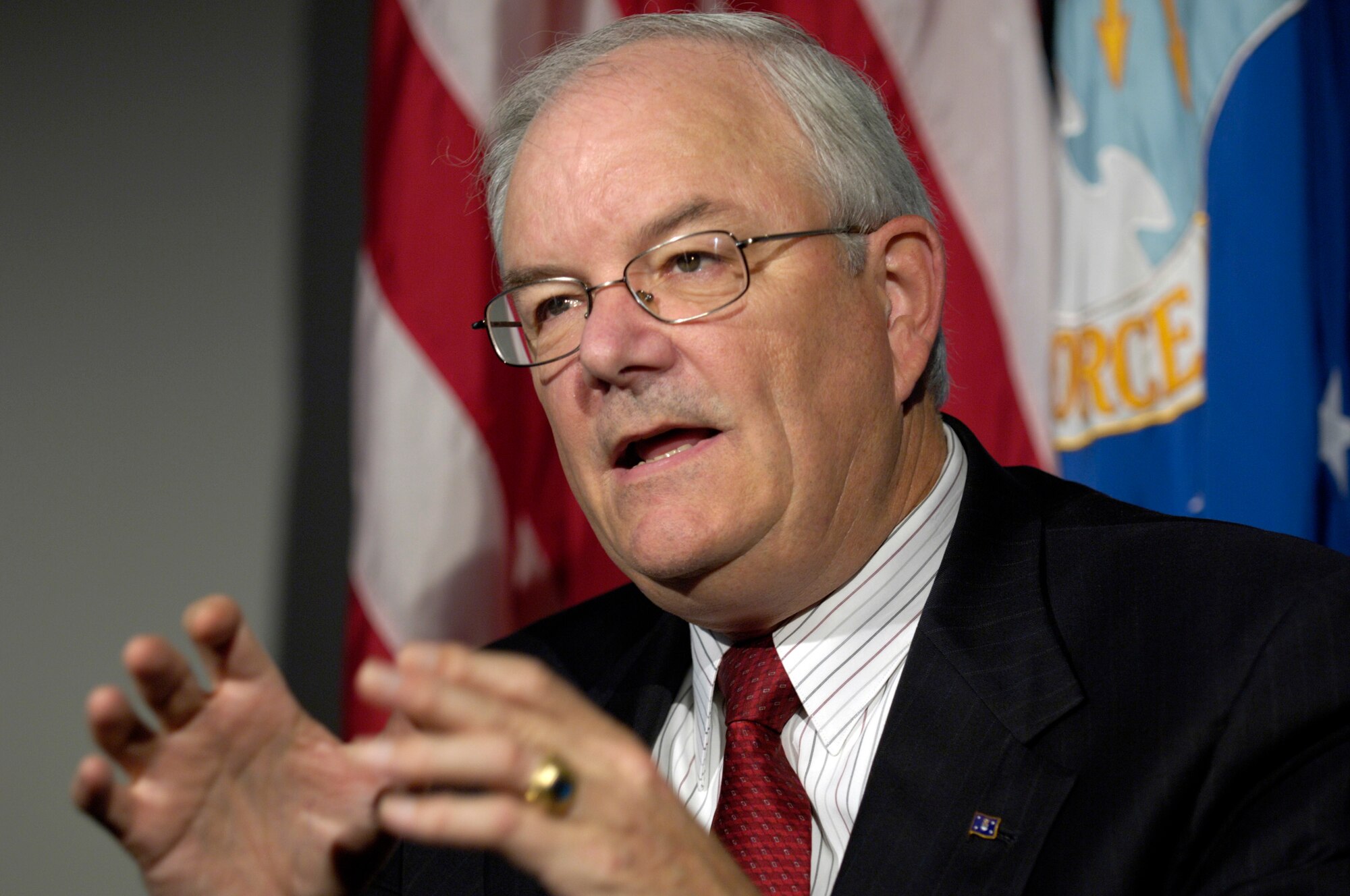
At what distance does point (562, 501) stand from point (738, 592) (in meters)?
0.89

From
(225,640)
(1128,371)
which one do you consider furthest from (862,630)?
(1128,371)

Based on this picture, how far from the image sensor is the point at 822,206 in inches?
55.4

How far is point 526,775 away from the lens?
29.8 inches

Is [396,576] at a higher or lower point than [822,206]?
lower

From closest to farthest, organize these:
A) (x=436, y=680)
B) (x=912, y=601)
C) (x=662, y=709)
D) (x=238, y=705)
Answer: (x=436, y=680) < (x=238, y=705) < (x=912, y=601) < (x=662, y=709)

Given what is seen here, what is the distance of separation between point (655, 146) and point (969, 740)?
2.38 feet

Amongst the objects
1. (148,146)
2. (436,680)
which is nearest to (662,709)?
(436,680)

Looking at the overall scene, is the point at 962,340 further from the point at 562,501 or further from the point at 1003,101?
the point at 562,501

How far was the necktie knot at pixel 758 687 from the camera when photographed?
53.9 inches

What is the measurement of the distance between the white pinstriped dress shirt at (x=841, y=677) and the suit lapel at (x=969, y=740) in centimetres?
7

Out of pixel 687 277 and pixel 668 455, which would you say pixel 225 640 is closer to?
pixel 668 455

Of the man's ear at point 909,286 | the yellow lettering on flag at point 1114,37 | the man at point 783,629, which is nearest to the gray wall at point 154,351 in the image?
the man at point 783,629

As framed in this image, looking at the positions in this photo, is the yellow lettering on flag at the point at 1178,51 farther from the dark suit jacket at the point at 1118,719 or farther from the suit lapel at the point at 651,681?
the suit lapel at the point at 651,681

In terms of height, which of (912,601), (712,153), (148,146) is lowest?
(912,601)
